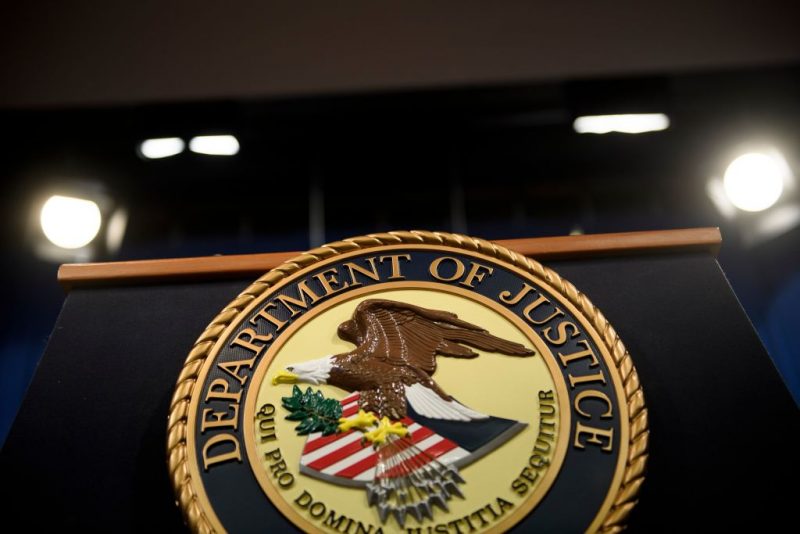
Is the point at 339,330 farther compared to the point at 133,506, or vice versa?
the point at 339,330

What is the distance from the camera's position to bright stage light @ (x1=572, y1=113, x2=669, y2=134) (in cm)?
322

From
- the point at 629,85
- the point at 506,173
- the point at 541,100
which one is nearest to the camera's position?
the point at 629,85

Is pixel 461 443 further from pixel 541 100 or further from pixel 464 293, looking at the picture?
pixel 541 100

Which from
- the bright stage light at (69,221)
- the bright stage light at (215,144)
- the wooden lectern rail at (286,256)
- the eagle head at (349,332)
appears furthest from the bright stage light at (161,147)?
the eagle head at (349,332)

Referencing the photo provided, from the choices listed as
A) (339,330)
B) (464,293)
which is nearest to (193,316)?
(339,330)

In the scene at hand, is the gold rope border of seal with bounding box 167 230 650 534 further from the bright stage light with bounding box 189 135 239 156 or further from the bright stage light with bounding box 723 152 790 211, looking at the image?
the bright stage light with bounding box 723 152 790 211

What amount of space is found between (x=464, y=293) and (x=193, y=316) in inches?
24.1

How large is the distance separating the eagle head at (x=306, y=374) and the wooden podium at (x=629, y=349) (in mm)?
270

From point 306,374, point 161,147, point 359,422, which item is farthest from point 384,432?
point 161,147

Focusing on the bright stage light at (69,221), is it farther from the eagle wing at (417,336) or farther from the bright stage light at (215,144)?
the eagle wing at (417,336)

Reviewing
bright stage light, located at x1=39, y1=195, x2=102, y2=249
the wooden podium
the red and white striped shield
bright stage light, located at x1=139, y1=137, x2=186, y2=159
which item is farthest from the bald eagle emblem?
bright stage light, located at x1=39, y1=195, x2=102, y2=249

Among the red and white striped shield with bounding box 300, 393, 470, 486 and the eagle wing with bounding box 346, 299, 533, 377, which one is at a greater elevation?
the eagle wing with bounding box 346, 299, 533, 377

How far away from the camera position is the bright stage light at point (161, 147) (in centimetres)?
335

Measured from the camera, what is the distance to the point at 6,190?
3.71 meters
